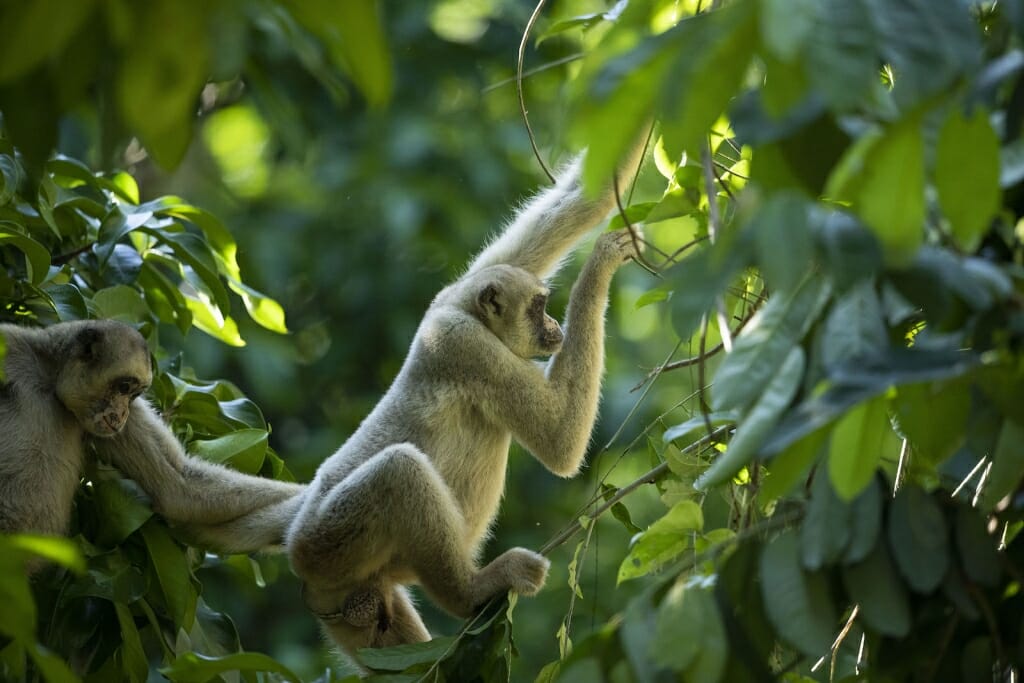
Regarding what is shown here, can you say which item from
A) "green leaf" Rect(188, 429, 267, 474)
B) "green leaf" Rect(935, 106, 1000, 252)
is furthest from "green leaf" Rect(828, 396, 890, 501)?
"green leaf" Rect(188, 429, 267, 474)

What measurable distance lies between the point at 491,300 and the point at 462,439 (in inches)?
29.3

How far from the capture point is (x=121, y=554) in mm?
4371

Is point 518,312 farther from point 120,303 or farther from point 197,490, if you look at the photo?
point 120,303

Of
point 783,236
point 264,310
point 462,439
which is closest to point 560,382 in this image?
point 462,439

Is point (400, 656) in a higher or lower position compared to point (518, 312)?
lower

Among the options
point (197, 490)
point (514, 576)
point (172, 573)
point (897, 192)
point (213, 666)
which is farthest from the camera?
point (197, 490)

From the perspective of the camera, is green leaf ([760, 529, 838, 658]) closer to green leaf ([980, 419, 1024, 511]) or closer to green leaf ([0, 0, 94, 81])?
green leaf ([980, 419, 1024, 511])

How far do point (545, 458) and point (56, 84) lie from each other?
3818mm

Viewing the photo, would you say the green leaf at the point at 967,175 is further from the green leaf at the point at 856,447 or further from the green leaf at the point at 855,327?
the green leaf at the point at 856,447

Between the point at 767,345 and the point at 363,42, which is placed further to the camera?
the point at 767,345

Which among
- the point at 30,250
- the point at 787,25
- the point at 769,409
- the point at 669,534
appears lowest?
the point at 669,534

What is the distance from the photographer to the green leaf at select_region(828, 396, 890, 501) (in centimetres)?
218

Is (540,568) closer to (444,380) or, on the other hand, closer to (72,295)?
(444,380)

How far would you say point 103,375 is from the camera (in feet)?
14.9
